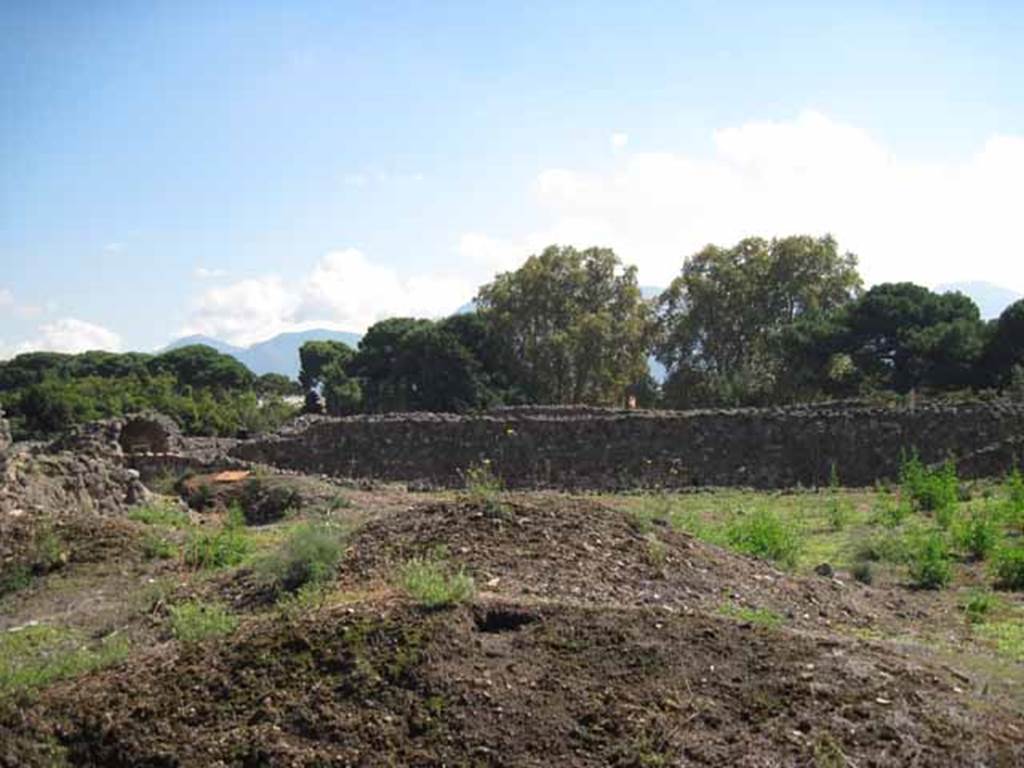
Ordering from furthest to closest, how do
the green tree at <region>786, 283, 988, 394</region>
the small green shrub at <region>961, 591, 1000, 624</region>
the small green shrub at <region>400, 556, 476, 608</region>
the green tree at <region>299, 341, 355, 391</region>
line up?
the green tree at <region>299, 341, 355, 391</region> → the green tree at <region>786, 283, 988, 394</region> → the small green shrub at <region>961, 591, 1000, 624</region> → the small green shrub at <region>400, 556, 476, 608</region>

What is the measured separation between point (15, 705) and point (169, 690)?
945 mm

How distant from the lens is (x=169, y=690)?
20.1 ft

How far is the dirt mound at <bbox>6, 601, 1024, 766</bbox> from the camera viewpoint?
5.16 meters

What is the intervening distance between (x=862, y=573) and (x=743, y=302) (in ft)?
113

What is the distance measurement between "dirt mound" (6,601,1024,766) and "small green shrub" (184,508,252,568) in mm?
4490

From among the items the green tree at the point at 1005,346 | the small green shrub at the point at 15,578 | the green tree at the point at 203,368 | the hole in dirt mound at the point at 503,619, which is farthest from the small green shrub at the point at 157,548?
the green tree at the point at 203,368

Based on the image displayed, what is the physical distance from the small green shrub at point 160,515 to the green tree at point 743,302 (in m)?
29.9

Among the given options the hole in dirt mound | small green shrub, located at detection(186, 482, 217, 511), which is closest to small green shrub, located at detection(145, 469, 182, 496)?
small green shrub, located at detection(186, 482, 217, 511)

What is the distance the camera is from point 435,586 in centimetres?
660

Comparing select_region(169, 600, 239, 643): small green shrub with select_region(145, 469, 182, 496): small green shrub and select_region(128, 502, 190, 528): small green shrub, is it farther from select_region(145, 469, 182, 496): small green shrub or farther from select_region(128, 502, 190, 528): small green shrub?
select_region(145, 469, 182, 496): small green shrub

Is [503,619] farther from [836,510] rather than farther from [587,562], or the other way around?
[836,510]

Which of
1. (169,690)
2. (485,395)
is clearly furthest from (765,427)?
(485,395)

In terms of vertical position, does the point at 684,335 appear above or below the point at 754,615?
above

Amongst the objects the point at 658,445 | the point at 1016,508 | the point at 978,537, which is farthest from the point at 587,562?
→ the point at 658,445
